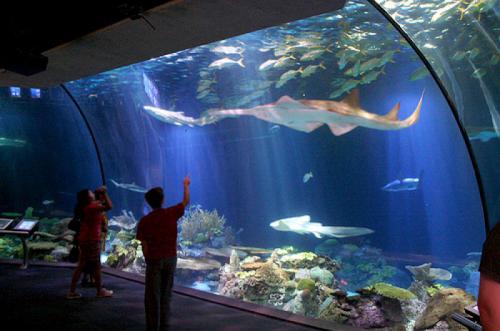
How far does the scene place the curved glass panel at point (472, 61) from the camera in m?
5.26

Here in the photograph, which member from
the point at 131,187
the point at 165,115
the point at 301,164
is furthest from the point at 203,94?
the point at 301,164

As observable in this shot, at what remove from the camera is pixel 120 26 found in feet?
13.3

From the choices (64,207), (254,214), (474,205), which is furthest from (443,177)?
(64,207)

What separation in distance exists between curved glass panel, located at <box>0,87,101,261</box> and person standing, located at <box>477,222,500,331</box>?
14930mm

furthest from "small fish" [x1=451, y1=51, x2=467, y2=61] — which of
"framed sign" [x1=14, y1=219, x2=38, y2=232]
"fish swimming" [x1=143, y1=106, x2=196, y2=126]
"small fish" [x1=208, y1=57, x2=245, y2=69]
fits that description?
"fish swimming" [x1=143, y1=106, x2=196, y2=126]

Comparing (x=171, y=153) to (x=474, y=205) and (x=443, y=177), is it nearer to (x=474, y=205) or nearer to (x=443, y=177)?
(x=474, y=205)

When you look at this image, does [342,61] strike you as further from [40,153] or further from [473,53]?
[40,153]

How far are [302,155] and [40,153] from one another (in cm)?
1264

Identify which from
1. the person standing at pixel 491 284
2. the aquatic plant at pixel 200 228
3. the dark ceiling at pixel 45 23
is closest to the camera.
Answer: the person standing at pixel 491 284

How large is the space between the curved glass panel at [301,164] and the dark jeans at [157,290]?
9.04 feet

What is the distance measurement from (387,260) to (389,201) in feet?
24.9

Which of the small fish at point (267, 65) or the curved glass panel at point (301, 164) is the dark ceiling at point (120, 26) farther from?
the small fish at point (267, 65)

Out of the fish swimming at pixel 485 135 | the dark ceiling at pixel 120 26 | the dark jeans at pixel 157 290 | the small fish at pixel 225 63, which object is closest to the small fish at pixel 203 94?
the small fish at pixel 225 63

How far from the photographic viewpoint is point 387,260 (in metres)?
11.8
